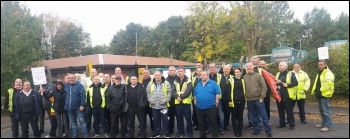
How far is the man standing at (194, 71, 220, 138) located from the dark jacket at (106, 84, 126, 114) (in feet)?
5.74

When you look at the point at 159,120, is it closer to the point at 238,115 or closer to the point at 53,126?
the point at 238,115

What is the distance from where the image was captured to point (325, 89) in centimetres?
723

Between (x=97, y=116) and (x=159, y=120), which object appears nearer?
(x=159, y=120)

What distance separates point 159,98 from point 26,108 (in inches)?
113

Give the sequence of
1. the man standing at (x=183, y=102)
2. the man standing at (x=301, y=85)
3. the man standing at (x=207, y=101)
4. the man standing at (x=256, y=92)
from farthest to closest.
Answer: the man standing at (x=301, y=85) → the man standing at (x=183, y=102) → the man standing at (x=256, y=92) → the man standing at (x=207, y=101)

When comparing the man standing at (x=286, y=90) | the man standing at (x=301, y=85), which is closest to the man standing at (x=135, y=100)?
the man standing at (x=286, y=90)

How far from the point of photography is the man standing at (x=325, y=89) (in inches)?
283

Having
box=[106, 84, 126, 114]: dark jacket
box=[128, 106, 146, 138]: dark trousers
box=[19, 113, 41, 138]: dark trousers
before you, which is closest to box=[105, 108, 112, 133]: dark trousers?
box=[106, 84, 126, 114]: dark jacket

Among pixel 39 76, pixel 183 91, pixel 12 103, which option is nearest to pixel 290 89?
pixel 183 91

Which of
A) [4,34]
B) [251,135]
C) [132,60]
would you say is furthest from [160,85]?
[132,60]

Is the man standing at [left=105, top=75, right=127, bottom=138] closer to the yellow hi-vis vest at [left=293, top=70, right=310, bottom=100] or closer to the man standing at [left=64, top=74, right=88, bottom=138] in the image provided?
the man standing at [left=64, top=74, right=88, bottom=138]

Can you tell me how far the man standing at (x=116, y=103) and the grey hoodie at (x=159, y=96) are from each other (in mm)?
639

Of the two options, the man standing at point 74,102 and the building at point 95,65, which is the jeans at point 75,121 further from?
the building at point 95,65

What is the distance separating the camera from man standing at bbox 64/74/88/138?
718 centimetres
